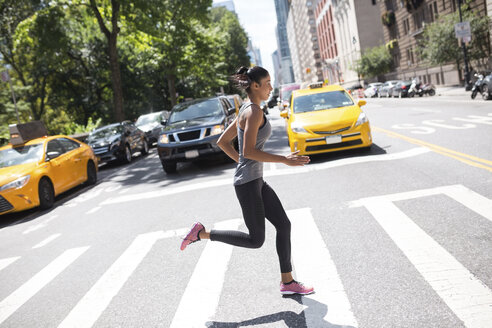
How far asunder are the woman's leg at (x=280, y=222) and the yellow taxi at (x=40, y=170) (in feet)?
23.7

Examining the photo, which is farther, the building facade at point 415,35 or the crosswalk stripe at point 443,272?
the building facade at point 415,35

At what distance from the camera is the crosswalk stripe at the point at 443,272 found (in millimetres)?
3158

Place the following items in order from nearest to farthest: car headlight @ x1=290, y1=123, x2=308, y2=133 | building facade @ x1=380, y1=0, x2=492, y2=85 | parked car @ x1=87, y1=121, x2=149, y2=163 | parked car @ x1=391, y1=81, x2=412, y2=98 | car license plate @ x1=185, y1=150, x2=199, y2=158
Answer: car headlight @ x1=290, y1=123, x2=308, y2=133 < car license plate @ x1=185, y1=150, x2=199, y2=158 < parked car @ x1=87, y1=121, x2=149, y2=163 < parked car @ x1=391, y1=81, x2=412, y2=98 < building facade @ x1=380, y1=0, x2=492, y2=85

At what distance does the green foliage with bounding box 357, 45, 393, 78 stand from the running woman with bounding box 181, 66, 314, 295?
5933cm

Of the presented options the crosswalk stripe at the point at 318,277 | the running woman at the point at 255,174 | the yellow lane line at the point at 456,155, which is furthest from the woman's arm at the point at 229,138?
the yellow lane line at the point at 456,155

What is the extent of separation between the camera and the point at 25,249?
22.6ft

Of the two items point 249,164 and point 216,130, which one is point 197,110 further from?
point 249,164

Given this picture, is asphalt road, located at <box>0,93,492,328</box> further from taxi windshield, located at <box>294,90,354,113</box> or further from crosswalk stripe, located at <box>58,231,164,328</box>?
taxi windshield, located at <box>294,90,354,113</box>

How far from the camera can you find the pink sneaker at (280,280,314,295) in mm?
3816

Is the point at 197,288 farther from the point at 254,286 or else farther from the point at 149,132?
the point at 149,132

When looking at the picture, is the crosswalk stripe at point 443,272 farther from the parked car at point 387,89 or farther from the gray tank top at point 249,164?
the parked car at point 387,89

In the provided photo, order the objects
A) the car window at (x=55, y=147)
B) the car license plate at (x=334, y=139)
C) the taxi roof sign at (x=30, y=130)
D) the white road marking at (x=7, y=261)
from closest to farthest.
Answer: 1. the white road marking at (x=7, y=261)
2. the car license plate at (x=334, y=139)
3. the car window at (x=55, y=147)
4. the taxi roof sign at (x=30, y=130)

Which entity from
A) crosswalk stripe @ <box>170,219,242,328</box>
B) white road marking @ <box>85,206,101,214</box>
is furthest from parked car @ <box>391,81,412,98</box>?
crosswalk stripe @ <box>170,219,242,328</box>

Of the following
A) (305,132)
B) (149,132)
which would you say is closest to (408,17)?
(149,132)
